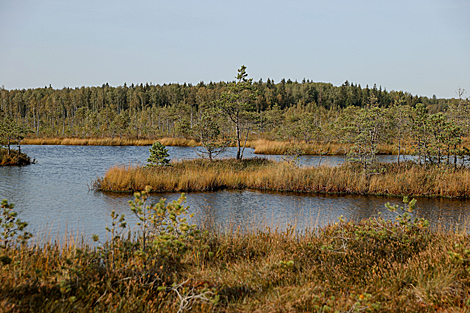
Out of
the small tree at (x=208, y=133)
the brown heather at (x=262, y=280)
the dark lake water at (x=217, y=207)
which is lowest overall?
the dark lake water at (x=217, y=207)

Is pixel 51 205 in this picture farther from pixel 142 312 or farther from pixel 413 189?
pixel 413 189

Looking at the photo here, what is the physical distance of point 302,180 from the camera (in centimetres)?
1856

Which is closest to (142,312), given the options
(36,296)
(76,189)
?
(36,296)

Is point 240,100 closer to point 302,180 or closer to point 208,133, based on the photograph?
point 208,133

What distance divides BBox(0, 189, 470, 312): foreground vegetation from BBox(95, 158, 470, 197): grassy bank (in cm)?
1050

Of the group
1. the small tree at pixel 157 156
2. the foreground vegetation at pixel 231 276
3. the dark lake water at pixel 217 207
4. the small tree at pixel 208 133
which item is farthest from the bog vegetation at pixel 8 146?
the foreground vegetation at pixel 231 276

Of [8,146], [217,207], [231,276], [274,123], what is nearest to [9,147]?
[8,146]

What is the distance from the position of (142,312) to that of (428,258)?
5.00 m

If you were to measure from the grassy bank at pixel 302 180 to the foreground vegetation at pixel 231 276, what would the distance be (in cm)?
1050

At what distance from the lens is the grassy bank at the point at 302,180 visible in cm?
1719

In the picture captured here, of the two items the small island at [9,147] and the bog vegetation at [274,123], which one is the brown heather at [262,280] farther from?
the small island at [9,147]

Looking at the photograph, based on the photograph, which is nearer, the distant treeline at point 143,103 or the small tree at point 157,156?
the small tree at point 157,156

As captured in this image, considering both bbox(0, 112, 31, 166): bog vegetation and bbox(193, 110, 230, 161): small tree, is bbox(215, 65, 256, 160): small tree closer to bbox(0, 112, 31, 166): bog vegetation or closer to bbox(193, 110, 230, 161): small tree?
bbox(193, 110, 230, 161): small tree

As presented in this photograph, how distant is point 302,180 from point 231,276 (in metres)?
13.3
